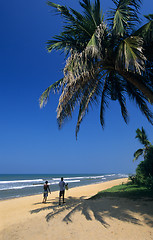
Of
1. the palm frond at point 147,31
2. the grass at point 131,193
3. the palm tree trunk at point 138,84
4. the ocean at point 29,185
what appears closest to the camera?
the palm frond at point 147,31

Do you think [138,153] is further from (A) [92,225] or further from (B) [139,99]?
(A) [92,225]

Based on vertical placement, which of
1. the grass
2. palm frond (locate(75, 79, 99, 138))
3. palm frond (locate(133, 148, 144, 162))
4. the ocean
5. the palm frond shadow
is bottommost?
the ocean

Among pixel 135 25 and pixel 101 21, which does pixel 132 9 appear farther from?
pixel 101 21

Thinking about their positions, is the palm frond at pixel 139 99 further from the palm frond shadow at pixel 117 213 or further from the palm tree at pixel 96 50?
the palm frond shadow at pixel 117 213

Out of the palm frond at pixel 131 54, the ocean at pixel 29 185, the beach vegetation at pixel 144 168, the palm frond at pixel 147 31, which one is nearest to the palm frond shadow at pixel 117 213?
the beach vegetation at pixel 144 168

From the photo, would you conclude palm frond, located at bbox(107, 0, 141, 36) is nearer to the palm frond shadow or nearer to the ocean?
the palm frond shadow

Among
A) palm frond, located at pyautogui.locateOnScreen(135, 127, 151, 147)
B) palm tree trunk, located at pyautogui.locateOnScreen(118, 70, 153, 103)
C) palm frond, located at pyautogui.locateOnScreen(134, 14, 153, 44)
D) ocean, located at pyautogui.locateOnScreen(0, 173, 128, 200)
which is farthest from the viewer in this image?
palm frond, located at pyautogui.locateOnScreen(135, 127, 151, 147)

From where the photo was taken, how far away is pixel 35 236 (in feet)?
13.2

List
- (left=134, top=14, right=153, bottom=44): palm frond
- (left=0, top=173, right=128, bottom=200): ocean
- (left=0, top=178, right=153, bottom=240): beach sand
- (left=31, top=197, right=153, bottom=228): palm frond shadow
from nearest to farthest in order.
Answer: (left=0, top=178, right=153, bottom=240): beach sand
(left=31, top=197, right=153, bottom=228): palm frond shadow
(left=134, top=14, right=153, bottom=44): palm frond
(left=0, top=173, right=128, bottom=200): ocean

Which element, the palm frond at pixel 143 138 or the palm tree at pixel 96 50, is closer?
the palm tree at pixel 96 50

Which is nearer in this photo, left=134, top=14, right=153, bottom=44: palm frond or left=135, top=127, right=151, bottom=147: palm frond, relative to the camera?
left=134, top=14, right=153, bottom=44: palm frond

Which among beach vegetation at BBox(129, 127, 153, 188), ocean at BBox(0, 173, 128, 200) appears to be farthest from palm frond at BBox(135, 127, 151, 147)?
ocean at BBox(0, 173, 128, 200)

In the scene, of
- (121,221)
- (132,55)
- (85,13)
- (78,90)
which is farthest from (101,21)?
(121,221)

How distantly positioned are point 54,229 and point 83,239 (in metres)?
1.04
